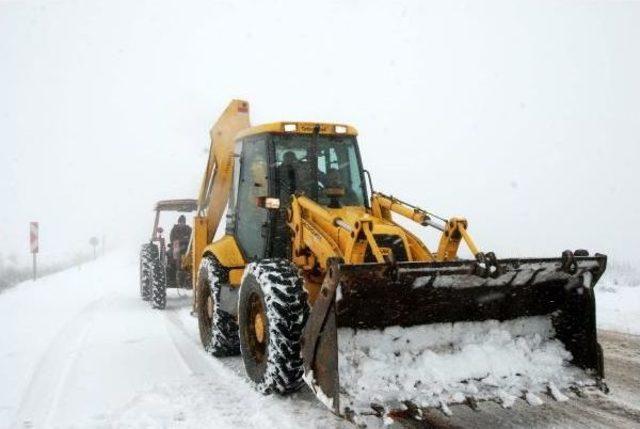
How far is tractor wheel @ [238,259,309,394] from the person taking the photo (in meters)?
4.45

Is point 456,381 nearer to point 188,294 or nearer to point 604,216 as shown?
point 188,294

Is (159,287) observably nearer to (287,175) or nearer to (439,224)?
(287,175)

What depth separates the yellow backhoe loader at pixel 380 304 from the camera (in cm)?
402

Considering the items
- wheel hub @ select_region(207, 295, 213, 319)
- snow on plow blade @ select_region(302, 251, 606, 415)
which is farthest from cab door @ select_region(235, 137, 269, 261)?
snow on plow blade @ select_region(302, 251, 606, 415)

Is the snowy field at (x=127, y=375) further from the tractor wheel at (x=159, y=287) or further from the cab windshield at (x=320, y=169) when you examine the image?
the cab windshield at (x=320, y=169)

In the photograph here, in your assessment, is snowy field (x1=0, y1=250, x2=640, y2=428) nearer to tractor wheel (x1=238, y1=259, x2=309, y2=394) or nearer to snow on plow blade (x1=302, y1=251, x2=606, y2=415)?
tractor wheel (x1=238, y1=259, x2=309, y2=394)

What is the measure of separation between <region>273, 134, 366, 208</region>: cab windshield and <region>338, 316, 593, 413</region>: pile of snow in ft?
6.57

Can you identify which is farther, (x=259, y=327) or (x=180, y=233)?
(x=180, y=233)

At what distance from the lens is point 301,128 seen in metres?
6.04

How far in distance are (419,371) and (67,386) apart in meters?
3.34

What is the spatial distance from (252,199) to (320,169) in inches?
35.6

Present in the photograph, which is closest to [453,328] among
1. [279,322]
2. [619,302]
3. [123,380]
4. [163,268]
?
[279,322]

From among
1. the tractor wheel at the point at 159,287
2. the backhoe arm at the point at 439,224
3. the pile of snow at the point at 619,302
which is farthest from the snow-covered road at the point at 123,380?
the pile of snow at the point at 619,302

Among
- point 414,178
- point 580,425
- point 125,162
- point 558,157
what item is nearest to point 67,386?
point 580,425
